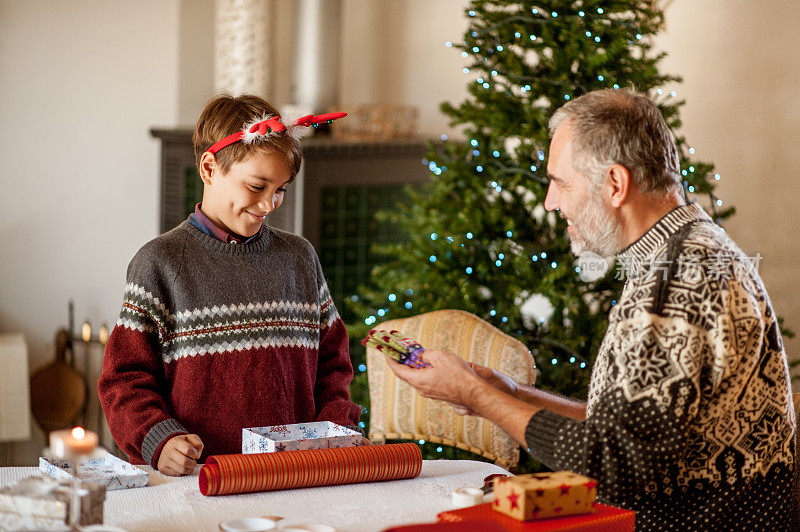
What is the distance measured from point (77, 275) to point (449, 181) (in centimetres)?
257

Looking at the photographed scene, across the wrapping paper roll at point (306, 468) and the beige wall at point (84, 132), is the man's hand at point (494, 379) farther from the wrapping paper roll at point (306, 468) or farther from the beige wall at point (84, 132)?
the beige wall at point (84, 132)

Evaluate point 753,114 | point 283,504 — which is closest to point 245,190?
point 283,504

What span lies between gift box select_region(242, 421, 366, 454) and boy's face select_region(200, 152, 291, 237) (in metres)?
0.48

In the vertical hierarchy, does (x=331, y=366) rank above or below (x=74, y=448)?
below

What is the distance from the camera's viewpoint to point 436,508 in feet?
5.75

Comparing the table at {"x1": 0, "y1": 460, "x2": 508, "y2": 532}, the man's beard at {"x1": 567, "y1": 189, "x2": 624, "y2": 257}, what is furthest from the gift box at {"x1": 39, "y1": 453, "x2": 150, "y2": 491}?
the man's beard at {"x1": 567, "y1": 189, "x2": 624, "y2": 257}

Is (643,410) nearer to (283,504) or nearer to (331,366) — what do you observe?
(283,504)

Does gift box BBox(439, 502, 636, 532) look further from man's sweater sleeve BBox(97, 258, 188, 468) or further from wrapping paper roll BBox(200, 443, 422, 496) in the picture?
man's sweater sleeve BBox(97, 258, 188, 468)

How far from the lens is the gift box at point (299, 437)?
1868 mm

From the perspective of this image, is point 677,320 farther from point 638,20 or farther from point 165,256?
point 638,20

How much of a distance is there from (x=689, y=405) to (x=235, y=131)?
3.91 ft

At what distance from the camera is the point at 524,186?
326cm

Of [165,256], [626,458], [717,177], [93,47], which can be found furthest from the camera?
[93,47]

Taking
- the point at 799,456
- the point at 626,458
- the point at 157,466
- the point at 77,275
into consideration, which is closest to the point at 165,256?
the point at 157,466
